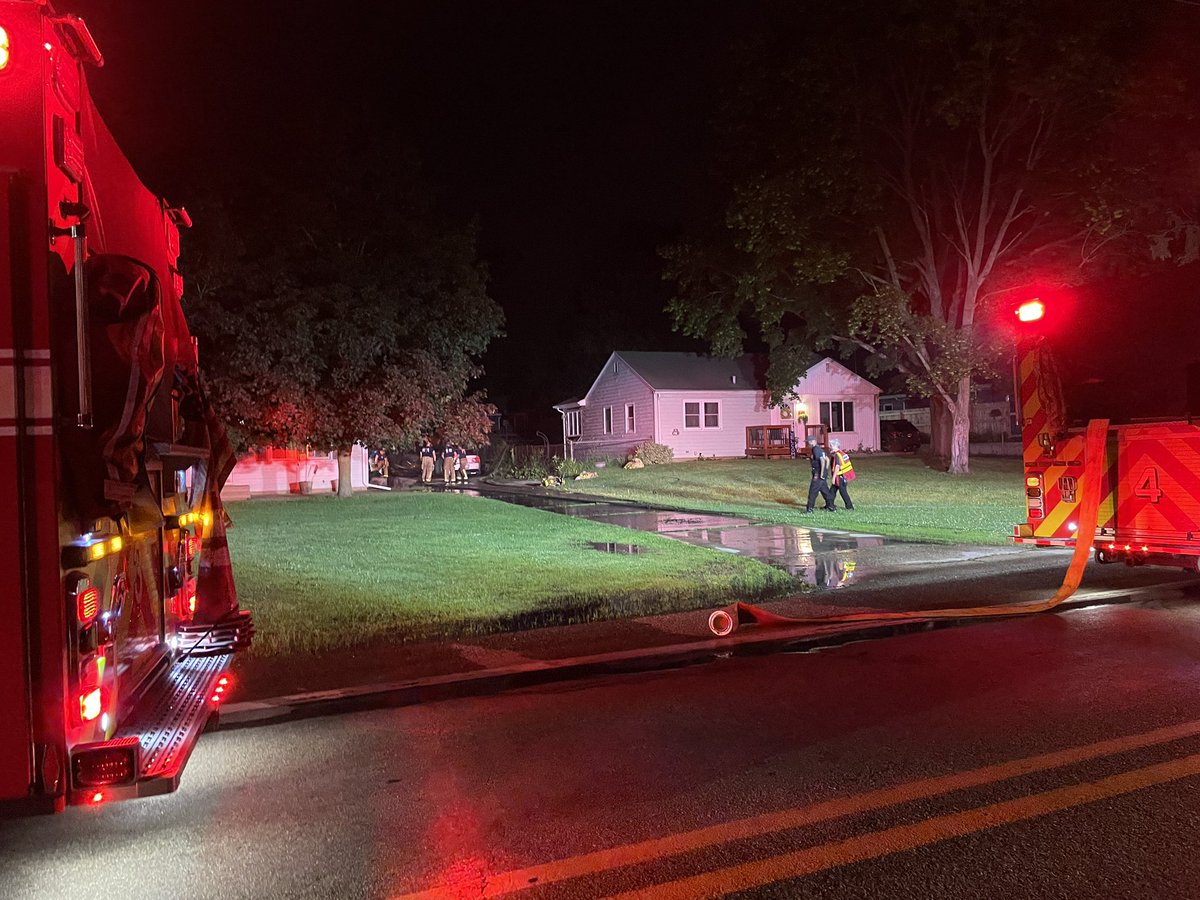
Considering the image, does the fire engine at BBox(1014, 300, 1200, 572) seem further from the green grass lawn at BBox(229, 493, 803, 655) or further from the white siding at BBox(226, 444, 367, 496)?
the white siding at BBox(226, 444, 367, 496)

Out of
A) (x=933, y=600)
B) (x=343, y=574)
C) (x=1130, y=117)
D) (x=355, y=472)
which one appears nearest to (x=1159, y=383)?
(x=933, y=600)

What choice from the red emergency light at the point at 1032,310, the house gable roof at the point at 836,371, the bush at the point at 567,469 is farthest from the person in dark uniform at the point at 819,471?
the house gable roof at the point at 836,371

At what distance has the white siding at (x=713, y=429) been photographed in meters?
38.1

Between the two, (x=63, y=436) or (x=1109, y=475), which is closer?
(x=63, y=436)

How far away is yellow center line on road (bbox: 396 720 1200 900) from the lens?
11.6ft

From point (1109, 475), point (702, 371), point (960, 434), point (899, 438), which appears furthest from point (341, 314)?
point (899, 438)

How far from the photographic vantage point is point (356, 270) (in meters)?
21.6

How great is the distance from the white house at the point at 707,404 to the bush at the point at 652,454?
2.38m

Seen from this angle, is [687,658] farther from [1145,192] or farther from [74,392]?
[1145,192]

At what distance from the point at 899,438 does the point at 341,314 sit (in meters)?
32.6

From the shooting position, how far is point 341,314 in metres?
20.8

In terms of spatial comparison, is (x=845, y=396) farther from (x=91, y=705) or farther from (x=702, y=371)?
(x=91, y=705)

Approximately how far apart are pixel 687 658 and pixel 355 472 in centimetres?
2320

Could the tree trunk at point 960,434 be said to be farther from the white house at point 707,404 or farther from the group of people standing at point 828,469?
the white house at point 707,404
